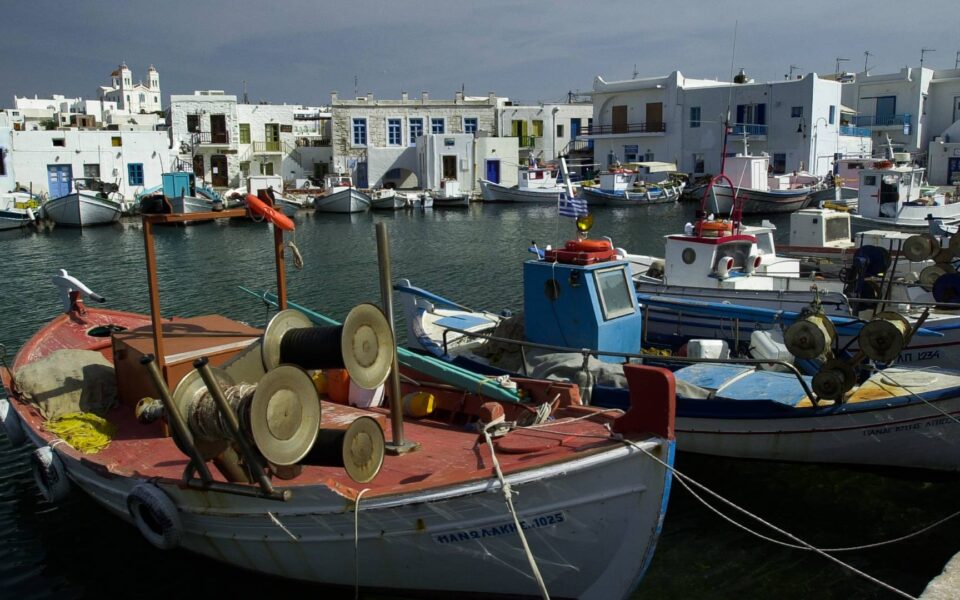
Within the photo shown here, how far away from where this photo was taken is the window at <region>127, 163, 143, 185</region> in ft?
173

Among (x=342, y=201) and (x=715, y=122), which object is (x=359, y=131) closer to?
(x=342, y=201)

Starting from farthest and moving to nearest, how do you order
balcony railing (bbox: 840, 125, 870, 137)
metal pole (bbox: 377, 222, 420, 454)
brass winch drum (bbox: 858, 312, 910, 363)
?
balcony railing (bbox: 840, 125, 870, 137), brass winch drum (bbox: 858, 312, 910, 363), metal pole (bbox: 377, 222, 420, 454)

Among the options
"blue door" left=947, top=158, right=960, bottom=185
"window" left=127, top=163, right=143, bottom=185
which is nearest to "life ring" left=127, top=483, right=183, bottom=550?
"window" left=127, top=163, right=143, bottom=185

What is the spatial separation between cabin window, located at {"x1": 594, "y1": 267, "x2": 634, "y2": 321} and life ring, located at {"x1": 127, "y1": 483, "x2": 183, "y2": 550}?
6091 mm

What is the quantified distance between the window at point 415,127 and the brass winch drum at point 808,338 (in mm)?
58432

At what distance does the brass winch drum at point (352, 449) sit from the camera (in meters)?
6.84

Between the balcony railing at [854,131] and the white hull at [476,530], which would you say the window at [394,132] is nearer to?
the balcony railing at [854,131]

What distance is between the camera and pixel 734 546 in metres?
9.31

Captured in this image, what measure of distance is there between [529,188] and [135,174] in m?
27.2

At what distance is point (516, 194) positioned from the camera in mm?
59625

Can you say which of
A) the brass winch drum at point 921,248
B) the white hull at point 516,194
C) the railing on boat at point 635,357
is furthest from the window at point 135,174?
the brass winch drum at point 921,248

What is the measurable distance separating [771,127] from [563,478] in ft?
191

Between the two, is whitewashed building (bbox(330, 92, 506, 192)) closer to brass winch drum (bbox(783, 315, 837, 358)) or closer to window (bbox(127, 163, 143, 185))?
window (bbox(127, 163, 143, 185))

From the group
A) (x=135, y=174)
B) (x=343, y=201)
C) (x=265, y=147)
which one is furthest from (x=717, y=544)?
(x=265, y=147)
